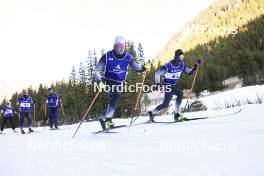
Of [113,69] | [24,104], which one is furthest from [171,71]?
[24,104]

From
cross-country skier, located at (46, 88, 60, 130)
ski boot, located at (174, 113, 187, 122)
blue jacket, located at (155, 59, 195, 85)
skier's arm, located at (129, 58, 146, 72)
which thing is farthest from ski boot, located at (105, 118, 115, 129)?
cross-country skier, located at (46, 88, 60, 130)

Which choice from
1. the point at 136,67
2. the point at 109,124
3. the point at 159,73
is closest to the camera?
the point at 109,124

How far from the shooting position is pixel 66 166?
5223mm

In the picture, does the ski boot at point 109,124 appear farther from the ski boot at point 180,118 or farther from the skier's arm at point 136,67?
the ski boot at point 180,118

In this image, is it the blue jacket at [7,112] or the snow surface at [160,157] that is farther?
the blue jacket at [7,112]

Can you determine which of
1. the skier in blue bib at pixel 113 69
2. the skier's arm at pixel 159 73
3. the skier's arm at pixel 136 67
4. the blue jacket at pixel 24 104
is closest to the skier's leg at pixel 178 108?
the skier's arm at pixel 159 73

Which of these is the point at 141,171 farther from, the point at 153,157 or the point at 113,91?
the point at 113,91

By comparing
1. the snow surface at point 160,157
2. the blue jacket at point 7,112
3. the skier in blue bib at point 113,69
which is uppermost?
the skier in blue bib at point 113,69

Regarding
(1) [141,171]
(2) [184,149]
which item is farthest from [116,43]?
(1) [141,171]

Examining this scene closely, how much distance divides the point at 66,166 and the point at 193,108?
1583 centimetres

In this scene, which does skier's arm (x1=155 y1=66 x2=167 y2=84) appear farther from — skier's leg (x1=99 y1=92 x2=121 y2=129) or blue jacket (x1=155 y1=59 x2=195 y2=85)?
skier's leg (x1=99 y1=92 x2=121 y2=129)

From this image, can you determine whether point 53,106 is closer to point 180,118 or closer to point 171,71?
point 171,71

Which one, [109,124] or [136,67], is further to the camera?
[136,67]

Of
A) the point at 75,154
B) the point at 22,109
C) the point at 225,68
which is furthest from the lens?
the point at 225,68
